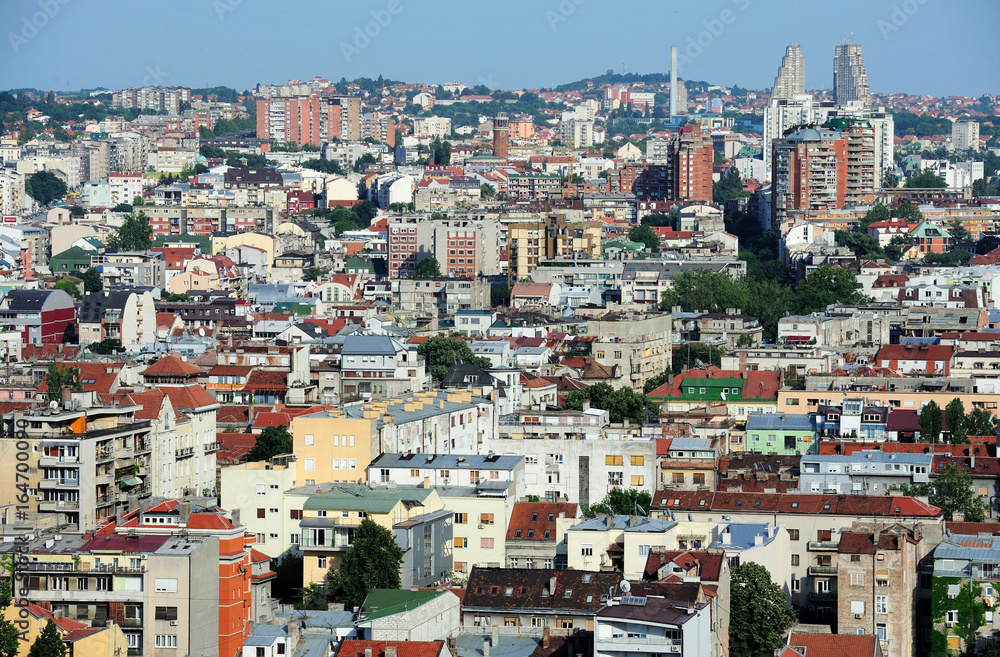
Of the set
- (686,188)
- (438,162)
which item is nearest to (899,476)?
(686,188)

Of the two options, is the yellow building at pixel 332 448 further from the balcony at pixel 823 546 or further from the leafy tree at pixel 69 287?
the leafy tree at pixel 69 287

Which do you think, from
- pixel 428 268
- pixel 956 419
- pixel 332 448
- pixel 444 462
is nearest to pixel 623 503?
pixel 444 462

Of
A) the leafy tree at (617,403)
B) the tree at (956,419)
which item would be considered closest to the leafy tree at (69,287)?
the leafy tree at (617,403)

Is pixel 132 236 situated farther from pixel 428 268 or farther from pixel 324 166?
pixel 324 166

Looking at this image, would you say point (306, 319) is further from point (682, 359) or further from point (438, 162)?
point (438, 162)

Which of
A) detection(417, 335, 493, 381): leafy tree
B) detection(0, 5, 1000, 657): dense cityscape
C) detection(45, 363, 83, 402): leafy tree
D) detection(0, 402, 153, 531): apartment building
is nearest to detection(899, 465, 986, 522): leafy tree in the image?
detection(0, 5, 1000, 657): dense cityscape
